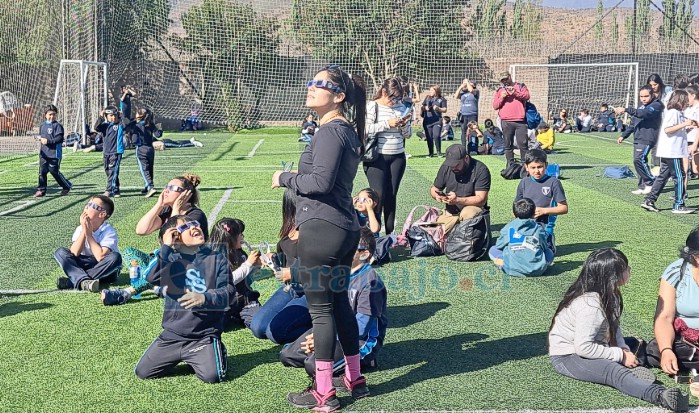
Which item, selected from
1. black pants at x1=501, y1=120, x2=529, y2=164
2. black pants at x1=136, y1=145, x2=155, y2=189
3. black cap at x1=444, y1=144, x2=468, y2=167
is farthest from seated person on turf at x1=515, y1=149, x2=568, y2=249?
black pants at x1=136, y1=145, x2=155, y2=189

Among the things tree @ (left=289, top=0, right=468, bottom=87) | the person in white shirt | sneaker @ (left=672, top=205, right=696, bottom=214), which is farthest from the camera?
tree @ (left=289, top=0, right=468, bottom=87)

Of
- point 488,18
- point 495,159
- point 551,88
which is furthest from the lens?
point 551,88

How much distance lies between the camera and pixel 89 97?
25469 millimetres

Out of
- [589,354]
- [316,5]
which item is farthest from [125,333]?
[316,5]

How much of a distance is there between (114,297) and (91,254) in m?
0.93

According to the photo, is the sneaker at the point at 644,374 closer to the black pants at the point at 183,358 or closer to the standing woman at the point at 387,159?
the black pants at the point at 183,358

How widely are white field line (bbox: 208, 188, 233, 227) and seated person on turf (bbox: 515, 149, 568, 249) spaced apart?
4.43 m

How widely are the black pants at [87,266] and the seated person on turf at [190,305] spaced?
230cm

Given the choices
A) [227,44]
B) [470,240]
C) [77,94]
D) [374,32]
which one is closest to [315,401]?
[470,240]

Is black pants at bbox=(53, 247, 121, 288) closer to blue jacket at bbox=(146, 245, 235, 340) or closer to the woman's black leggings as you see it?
blue jacket at bbox=(146, 245, 235, 340)

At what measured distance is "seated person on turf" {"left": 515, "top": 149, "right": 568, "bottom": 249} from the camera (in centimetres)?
862

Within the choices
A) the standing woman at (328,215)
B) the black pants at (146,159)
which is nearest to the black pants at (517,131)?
the black pants at (146,159)

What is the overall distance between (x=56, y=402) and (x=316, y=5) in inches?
980

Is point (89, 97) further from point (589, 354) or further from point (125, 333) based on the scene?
point (589, 354)
